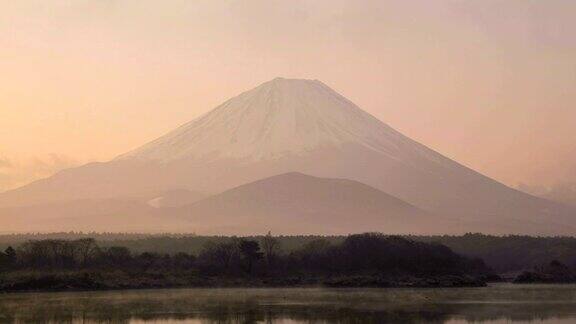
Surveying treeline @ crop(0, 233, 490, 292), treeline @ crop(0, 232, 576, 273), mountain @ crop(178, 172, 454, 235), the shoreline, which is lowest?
the shoreline

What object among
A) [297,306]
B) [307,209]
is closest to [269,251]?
[297,306]

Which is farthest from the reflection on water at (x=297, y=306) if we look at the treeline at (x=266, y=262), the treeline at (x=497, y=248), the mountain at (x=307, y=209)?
the mountain at (x=307, y=209)

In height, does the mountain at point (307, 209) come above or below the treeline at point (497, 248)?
above

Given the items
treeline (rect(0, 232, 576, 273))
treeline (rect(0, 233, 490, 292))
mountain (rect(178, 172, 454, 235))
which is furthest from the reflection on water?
mountain (rect(178, 172, 454, 235))

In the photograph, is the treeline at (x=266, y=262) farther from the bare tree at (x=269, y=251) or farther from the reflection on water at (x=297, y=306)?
the reflection on water at (x=297, y=306)

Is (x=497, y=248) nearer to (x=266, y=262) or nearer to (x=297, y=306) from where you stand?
(x=266, y=262)

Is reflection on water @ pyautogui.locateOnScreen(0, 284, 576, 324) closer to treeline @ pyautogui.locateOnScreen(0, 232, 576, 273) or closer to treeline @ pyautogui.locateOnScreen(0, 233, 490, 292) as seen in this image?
treeline @ pyautogui.locateOnScreen(0, 233, 490, 292)
